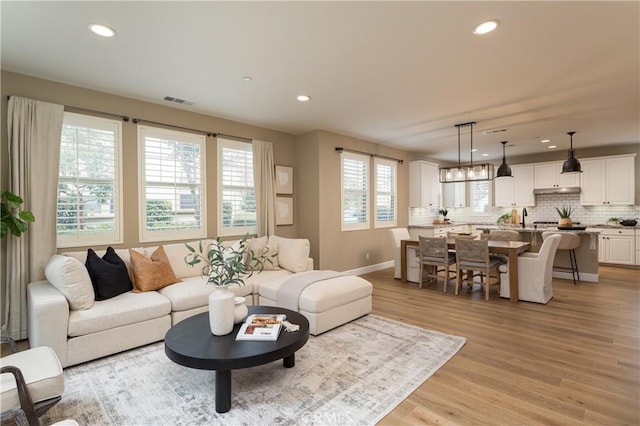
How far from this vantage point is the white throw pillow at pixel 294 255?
15.1 ft

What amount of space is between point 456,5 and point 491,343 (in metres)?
2.99

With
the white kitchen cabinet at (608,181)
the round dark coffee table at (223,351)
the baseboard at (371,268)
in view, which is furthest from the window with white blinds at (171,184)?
the white kitchen cabinet at (608,181)

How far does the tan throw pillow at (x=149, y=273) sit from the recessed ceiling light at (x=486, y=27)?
3.87 metres

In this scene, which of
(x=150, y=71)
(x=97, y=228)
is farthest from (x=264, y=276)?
(x=150, y=71)

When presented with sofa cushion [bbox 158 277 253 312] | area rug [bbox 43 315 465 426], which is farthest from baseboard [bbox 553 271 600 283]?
sofa cushion [bbox 158 277 253 312]

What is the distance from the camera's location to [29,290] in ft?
10.0

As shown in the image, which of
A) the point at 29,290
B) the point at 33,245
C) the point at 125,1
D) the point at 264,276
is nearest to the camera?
the point at 125,1

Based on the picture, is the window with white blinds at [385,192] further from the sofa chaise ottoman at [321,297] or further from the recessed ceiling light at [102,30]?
the recessed ceiling light at [102,30]

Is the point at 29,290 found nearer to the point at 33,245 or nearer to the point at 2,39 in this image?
the point at 33,245

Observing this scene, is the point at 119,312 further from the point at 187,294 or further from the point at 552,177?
the point at 552,177

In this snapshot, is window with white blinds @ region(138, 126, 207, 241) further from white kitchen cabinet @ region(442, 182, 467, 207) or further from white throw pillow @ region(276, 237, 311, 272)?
white kitchen cabinet @ region(442, 182, 467, 207)

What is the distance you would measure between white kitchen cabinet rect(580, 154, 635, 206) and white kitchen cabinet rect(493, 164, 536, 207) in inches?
41.8

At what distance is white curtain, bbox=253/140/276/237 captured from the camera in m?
5.35

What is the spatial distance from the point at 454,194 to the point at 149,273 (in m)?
8.44
